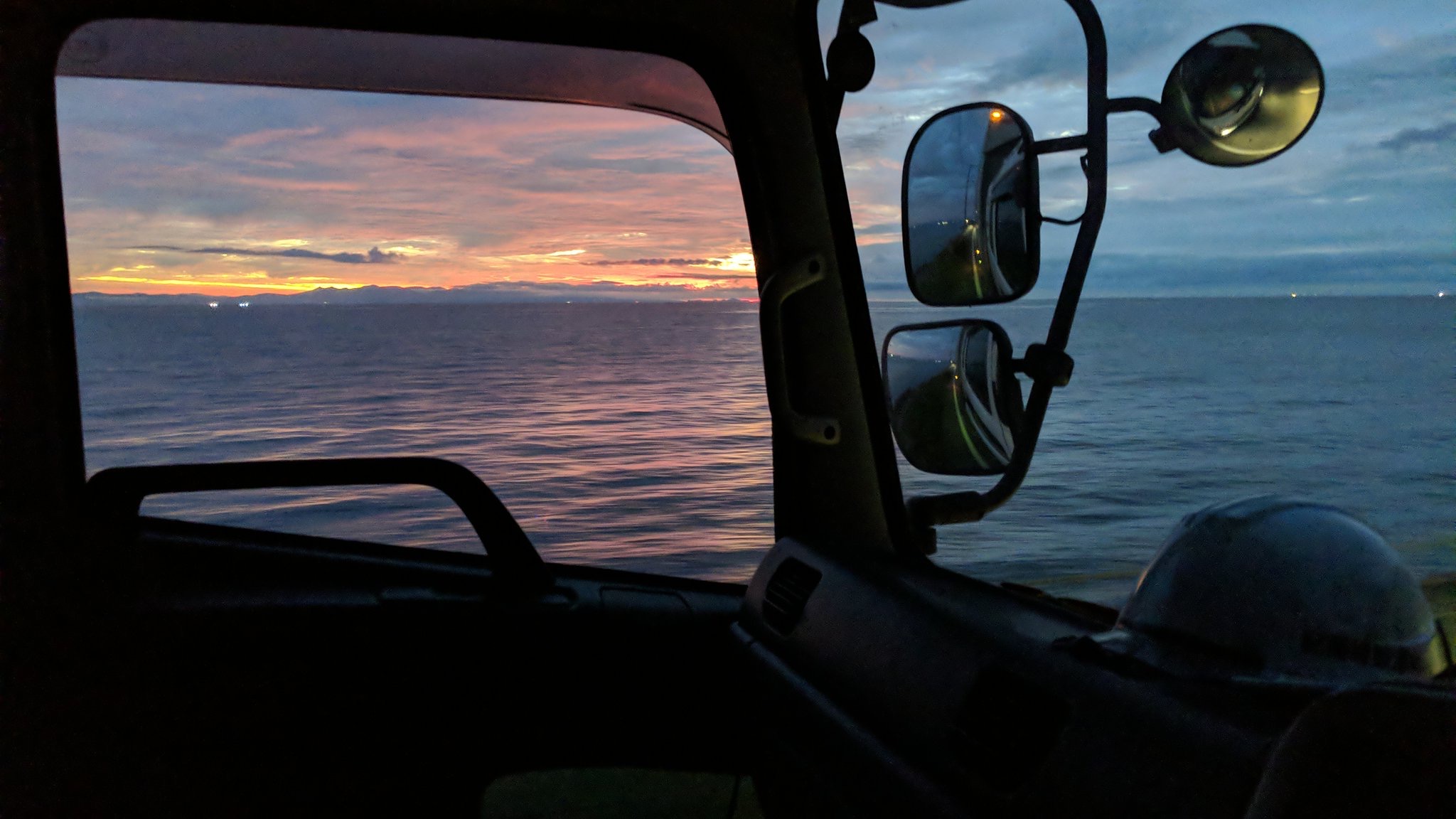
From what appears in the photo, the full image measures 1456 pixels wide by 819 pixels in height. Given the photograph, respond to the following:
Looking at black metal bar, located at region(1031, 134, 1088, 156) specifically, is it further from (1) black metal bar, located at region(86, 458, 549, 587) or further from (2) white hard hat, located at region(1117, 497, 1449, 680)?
(1) black metal bar, located at region(86, 458, 549, 587)

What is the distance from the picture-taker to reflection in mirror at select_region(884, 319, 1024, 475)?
5.48 feet

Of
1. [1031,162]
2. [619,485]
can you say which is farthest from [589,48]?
[619,485]

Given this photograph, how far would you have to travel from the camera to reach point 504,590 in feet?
7.50

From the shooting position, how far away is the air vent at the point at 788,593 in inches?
74.1

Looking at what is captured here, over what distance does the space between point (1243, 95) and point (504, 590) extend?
169cm

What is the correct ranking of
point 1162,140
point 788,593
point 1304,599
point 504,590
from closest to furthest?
1. point 1304,599
2. point 1162,140
3. point 788,593
4. point 504,590

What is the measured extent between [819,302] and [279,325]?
6601cm

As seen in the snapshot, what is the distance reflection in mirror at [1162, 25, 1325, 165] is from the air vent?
0.94m

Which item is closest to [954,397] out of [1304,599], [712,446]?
[1304,599]

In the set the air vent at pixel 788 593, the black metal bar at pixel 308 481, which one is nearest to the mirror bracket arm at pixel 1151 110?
the air vent at pixel 788 593

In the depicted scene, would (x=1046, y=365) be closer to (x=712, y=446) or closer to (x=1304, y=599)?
(x=1304, y=599)

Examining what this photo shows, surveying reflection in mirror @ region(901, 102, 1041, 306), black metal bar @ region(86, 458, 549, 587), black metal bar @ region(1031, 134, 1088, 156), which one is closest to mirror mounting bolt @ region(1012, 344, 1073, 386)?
reflection in mirror @ region(901, 102, 1041, 306)

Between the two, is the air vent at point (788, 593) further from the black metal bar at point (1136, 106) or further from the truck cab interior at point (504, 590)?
the black metal bar at point (1136, 106)

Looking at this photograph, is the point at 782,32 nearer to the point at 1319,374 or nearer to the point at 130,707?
the point at 130,707
